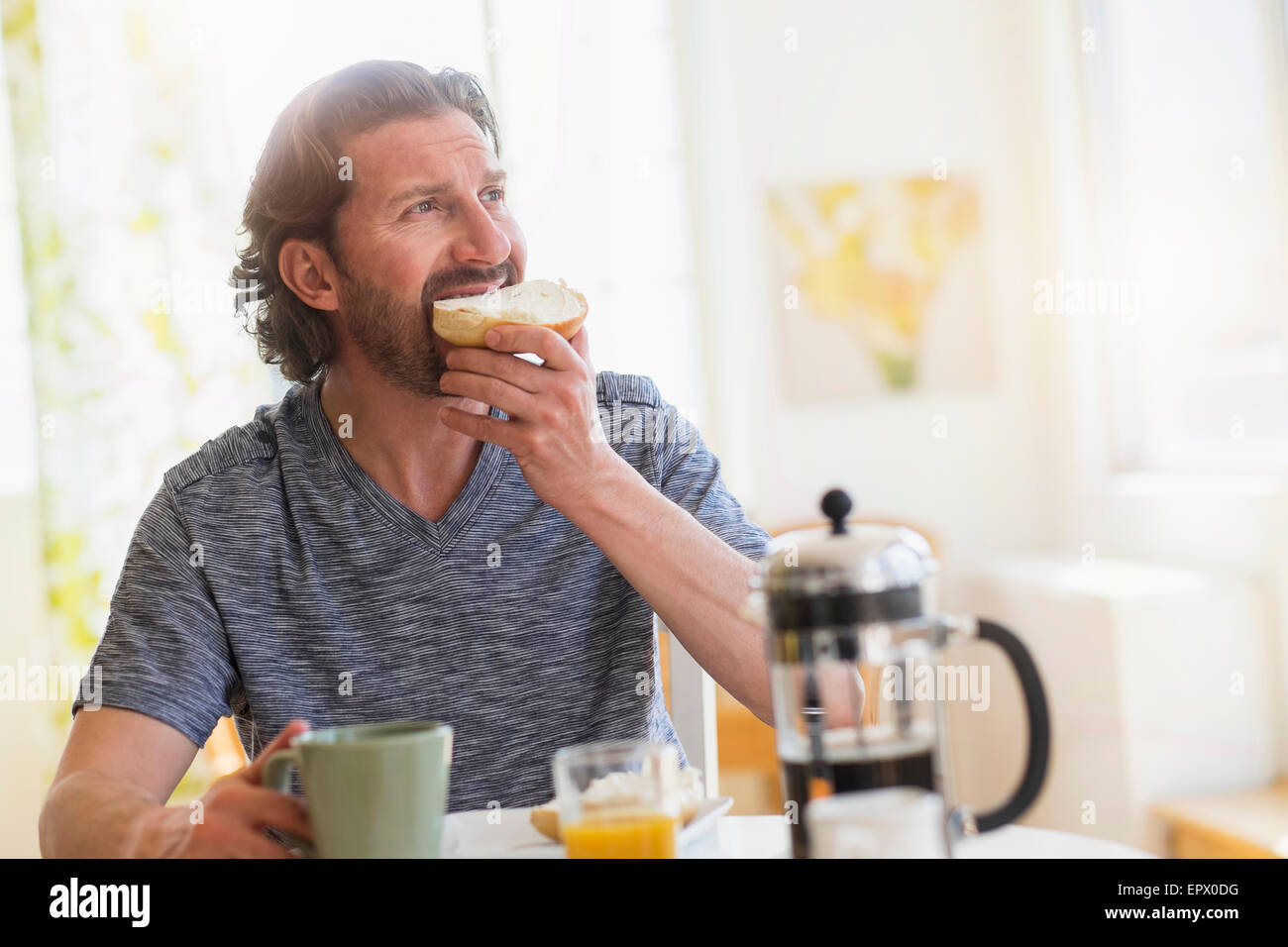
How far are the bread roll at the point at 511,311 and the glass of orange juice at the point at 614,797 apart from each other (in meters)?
0.61

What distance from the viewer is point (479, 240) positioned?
4.40 ft

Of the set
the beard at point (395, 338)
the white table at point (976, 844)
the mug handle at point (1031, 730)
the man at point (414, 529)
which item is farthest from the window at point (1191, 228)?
the mug handle at point (1031, 730)

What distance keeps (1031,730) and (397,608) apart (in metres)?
0.74

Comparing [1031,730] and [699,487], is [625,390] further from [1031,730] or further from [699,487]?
[1031,730]

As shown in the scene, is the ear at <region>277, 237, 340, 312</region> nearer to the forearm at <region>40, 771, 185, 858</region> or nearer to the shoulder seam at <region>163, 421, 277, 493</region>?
the shoulder seam at <region>163, 421, 277, 493</region>

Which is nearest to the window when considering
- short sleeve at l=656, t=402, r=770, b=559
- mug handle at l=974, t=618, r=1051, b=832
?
short sleeve at l=656, t=402, r=770, b=559

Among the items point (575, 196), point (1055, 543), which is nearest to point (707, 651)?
point (575, 196)

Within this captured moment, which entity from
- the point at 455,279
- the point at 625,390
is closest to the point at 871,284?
the point at 625,390

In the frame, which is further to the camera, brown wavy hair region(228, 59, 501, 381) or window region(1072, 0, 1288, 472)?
window region(1072, 0, 1288, 472)

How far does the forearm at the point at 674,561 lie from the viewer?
1125 millimetres

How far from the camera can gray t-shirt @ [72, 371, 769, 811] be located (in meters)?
1.19

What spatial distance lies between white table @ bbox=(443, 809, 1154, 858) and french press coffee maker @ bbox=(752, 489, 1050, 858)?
79 mm

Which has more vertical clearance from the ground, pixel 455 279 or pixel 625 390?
pixel 455 279

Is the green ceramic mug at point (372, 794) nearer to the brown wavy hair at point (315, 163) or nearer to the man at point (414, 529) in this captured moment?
the man at point (414, 529)
